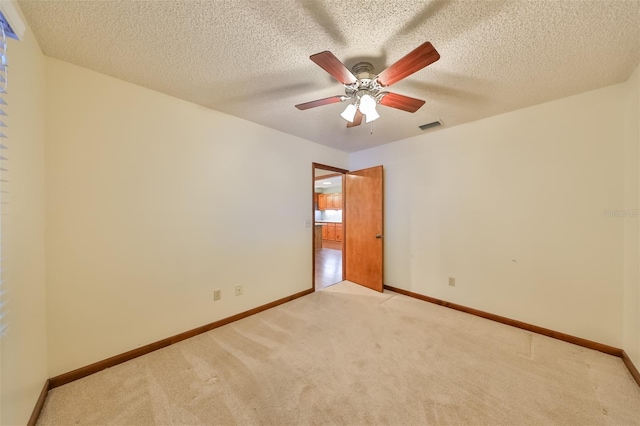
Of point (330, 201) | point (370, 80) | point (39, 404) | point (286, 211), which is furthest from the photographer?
point (330, 201)

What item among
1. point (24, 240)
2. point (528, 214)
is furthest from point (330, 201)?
point (24, 240)

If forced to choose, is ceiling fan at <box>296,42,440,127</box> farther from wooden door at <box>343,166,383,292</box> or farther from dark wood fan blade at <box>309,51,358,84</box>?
wooden door at <box>343,166,383,292</box>

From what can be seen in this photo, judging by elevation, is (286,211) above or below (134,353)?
above

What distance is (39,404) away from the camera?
1444 millimetres

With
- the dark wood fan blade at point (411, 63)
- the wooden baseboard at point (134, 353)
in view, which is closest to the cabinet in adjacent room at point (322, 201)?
the wooden baseboard at point (134, 353)

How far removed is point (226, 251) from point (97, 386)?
54.2 inches

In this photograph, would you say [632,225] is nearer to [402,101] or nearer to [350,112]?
[402,101]

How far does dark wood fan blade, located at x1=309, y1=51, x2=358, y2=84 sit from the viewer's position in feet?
4.08

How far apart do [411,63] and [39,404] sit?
3.14 m

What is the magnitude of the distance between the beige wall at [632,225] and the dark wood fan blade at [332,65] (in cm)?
229

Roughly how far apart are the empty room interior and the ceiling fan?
0.9 inches

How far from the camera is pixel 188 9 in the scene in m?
1.28

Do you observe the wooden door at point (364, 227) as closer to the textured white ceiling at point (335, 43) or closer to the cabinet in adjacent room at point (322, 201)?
the textured white ceiling at point (335, 43)

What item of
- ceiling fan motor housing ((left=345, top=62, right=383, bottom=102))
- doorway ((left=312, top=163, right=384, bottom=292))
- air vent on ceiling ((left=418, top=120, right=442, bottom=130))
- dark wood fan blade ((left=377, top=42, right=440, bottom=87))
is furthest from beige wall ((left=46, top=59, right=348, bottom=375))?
air vent on ceiling ((left=418, top=120, right=442, bottom=130))
